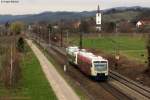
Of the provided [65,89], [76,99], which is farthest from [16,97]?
[65,89]

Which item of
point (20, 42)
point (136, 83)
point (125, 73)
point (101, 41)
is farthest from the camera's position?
point (101, 41)

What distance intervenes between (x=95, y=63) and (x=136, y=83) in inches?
224

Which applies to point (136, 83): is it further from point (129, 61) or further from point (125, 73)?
point (129, 61)

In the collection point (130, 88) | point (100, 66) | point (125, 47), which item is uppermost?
point (100, 66)

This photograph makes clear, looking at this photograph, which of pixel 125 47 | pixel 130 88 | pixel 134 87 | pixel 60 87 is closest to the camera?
pixel 60 87

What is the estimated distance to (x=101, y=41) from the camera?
153375 millimetres

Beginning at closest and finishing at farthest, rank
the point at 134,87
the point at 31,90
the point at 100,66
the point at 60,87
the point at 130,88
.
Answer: the point at 31,90 → the point at 60,87 → the point at 130,88 → the point at 134,87 → the point at 100,66

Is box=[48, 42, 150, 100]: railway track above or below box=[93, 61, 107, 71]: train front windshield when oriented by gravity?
below

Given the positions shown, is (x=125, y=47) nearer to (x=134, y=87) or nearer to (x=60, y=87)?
(x=134, y=87)

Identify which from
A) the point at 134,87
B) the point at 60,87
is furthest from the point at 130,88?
the point at 60,87

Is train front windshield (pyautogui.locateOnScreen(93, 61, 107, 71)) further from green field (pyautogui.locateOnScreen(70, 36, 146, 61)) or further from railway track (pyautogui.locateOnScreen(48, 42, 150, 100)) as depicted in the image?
green field (pyautogui.locateOnScreen(70, 36, 146, 61))

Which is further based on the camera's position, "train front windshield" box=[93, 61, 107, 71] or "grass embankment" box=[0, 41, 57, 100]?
"train front windshield" box=[93, 61, 107, 71]

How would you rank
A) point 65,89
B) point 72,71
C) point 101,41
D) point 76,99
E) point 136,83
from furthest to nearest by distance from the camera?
1. point 101,41
2. point 72,71
3. point 136,83
4. point 65,89
5. point 76,99

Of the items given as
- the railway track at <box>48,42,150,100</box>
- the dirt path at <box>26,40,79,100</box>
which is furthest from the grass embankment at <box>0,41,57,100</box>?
the railway track at <box>48,42,150,100</box>
